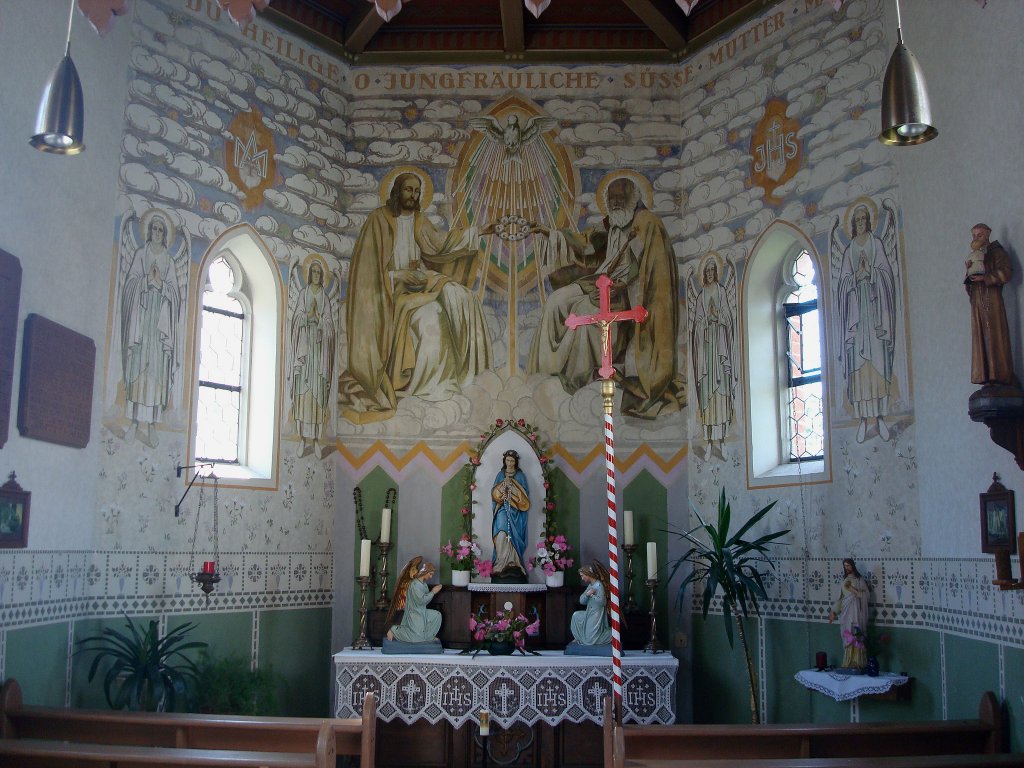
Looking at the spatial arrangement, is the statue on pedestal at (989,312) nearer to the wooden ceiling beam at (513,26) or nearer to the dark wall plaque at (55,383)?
the wooden ceiling beam at (513,26)

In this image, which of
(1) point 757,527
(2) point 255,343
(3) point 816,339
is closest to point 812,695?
(1) point 757,527

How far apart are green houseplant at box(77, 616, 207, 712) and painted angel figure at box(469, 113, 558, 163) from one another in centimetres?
636

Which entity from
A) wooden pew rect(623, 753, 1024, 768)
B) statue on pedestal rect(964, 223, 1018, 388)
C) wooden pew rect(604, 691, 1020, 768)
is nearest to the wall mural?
statue on pedestal rect(964, 223, 1018, 388)

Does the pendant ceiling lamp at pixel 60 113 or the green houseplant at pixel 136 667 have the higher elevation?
the pendant ceiling lamp at pixel 60 113

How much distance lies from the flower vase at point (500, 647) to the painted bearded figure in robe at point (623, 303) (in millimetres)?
2885

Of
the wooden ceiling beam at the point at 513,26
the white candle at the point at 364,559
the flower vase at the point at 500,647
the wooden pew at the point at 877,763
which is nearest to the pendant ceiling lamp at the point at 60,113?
the wooden pew at the point at 877,763

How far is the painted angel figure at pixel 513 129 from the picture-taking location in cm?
1176

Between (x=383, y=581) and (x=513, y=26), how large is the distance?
6275mm

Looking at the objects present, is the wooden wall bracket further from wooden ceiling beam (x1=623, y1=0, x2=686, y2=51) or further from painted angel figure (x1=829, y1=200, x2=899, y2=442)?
wooden ceiling beam (x1=623, y1=0, x2=686, y2=51)

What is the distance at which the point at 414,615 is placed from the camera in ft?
33.1

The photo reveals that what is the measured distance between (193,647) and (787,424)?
615 cm

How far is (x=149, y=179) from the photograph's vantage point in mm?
9578

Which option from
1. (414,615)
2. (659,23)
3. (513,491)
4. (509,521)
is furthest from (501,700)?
(659,23)

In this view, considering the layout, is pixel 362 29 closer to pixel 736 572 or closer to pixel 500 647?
pixel 500 647
